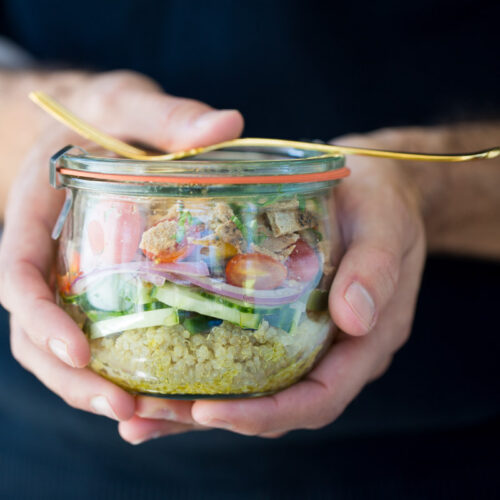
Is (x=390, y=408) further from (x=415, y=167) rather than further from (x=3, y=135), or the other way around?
(x=3, y=135)

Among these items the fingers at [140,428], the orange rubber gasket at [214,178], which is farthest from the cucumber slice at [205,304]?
the fingers at [140,428]

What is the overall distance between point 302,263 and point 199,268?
0.11 meters

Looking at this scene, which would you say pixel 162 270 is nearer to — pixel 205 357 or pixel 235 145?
pixel 205 357

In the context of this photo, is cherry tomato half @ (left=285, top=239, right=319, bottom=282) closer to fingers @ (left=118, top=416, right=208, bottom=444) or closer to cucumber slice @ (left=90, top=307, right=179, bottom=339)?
cucumber slice @ (left=90, top=307, right=179, bottom=339)

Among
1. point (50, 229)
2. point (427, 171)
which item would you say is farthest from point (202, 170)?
point (427, 171)

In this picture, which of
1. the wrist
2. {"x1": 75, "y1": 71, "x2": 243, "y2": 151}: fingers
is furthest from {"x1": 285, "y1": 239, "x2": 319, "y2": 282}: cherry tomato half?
the wrist

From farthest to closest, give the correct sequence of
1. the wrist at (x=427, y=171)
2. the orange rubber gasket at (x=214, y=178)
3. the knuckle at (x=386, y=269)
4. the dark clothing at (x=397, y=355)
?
the dark clothing at (x=397, y=355), the wrist at (x=427, y=171), the knuckle at (x=386, y=269), the orange rubber gasket at (x=214, y=178)

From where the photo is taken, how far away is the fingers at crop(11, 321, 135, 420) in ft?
2.21

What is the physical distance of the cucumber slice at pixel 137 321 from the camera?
0.58m

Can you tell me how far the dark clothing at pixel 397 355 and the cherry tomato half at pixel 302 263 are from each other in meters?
0.59

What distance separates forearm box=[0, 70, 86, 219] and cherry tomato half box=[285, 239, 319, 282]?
2.42 feet

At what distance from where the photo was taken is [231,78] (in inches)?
50.2

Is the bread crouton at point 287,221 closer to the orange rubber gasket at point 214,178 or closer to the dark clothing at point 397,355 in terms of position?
the orange rubber gasket at point 214,178

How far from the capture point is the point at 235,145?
729 millimetres
